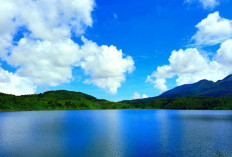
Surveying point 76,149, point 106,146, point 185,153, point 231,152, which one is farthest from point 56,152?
point 231,152

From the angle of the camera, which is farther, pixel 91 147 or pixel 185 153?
pixel 91 147

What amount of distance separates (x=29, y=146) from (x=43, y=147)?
4.66 m

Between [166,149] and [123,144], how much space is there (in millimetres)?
13236

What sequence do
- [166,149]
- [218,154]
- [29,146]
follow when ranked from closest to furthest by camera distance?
[218,154] < [166,149] < [29,146]

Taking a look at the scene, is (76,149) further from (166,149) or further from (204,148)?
(204,148)

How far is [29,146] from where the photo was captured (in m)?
53.8

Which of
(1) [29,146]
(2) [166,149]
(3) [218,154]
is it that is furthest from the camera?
(1) [29,146]

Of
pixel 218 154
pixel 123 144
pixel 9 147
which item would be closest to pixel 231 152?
pixel 218 154

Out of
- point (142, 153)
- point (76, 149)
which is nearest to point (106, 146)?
point (76, 149)

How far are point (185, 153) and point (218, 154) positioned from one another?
7.94 metres

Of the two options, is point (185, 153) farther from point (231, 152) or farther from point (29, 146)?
point (29, 146)

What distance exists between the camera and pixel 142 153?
46.7 meters

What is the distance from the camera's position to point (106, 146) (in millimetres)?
53906

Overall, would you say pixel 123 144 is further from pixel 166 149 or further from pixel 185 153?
pixel 185 153
